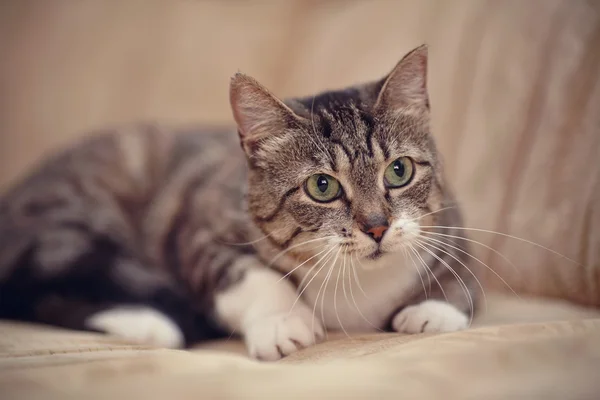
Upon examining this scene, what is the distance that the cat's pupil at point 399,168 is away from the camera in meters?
0.89

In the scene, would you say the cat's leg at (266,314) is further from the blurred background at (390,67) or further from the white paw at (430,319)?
the blurred background at (390,67)

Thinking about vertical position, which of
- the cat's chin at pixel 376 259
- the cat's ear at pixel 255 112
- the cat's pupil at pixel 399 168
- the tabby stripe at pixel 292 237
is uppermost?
the cat's ear at pixel 255 112

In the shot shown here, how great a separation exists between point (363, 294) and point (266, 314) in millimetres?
177

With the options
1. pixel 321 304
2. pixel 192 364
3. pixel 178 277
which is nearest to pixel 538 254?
pixel 321 304

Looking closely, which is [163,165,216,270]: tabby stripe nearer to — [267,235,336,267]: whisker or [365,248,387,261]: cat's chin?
[267,235,336,267]: whisker

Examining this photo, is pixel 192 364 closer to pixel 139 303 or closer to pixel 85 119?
pixel 139 303

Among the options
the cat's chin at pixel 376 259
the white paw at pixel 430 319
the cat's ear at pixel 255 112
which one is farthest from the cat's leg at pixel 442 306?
the cat's ear at pixel 255 112

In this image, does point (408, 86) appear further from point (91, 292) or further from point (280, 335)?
point (91, 292)

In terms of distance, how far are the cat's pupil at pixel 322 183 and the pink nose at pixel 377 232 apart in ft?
0.36

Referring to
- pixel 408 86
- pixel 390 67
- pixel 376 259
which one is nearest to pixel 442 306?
pixel 376 259

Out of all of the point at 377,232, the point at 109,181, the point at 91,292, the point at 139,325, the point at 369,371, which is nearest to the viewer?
the point at 369,371

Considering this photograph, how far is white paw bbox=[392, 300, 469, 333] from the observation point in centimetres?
85

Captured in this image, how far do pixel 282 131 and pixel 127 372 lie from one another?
0.46 m

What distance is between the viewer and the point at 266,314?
0.94 metres
